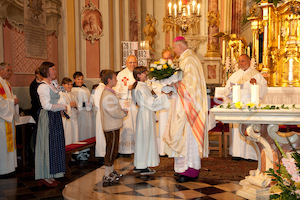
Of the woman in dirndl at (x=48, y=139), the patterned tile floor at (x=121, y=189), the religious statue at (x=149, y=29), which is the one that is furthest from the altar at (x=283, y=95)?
the religious statue at (x=149, y=29)

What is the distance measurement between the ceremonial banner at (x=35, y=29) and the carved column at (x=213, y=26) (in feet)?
18.9

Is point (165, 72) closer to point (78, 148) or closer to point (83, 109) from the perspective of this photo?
point (78, 148)

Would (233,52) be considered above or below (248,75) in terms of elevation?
above

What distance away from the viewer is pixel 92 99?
275 inches

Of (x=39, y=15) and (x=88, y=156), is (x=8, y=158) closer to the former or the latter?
(x=88, y=156)

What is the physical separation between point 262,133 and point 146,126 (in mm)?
1692

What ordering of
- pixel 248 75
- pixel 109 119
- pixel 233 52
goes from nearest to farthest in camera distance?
pixel 109 119 → pixel 248 75 → pixel 233 52

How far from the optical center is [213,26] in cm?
1168

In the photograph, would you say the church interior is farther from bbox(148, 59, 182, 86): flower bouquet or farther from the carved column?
bbox(148, 59, 182, 86): flower bouquet

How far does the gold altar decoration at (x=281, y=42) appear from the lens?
7152 mm

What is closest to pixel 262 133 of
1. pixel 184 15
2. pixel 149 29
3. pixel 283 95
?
pixel 283 95

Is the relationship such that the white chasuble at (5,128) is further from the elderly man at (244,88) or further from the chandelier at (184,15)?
the chandelier at (184,15)

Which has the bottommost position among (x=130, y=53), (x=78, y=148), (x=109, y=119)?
(x=78, y=148)

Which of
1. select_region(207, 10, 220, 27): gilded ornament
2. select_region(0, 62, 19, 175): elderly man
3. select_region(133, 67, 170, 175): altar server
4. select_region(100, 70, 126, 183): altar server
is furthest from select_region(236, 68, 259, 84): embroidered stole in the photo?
select_region(207, 10, 220, 27): gilded ornament
